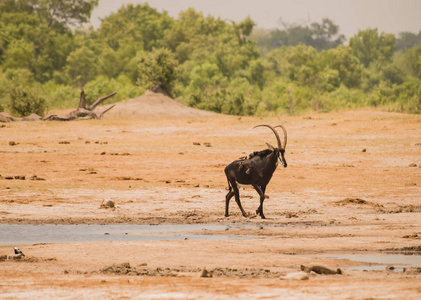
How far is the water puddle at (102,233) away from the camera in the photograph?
38.0 ft

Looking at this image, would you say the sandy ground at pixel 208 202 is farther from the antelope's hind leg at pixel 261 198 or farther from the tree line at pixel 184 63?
the tree line at pixel 184 63

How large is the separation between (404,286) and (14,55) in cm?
5960

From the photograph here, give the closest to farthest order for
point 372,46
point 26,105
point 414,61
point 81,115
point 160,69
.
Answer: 1. point 81,115
2. point 26,105
3. point 160,69
4. point 414,61
5. point 372,46

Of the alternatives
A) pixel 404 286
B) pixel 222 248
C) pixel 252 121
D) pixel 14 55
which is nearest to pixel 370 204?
pixel 222 248

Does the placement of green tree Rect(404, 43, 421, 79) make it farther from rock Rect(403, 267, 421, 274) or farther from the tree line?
rock Rect(403, 267, 421, 274)

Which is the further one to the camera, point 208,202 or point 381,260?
point 208,202

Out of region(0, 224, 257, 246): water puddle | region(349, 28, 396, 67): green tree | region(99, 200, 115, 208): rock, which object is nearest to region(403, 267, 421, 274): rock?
region(0, 224, 257, 246): water puddle

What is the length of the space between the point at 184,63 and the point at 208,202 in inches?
2122

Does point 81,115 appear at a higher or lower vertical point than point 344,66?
lower

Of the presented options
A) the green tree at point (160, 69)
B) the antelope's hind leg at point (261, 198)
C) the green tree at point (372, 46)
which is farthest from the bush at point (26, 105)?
the green tree at point (372, 46)

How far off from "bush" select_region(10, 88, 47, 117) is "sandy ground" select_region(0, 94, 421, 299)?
411 centimetres

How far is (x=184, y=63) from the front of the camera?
2721 inches

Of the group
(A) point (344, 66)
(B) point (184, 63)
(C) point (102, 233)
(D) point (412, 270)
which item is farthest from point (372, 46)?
(D) point (412, 270)

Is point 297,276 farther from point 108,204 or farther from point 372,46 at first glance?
point 372,46
